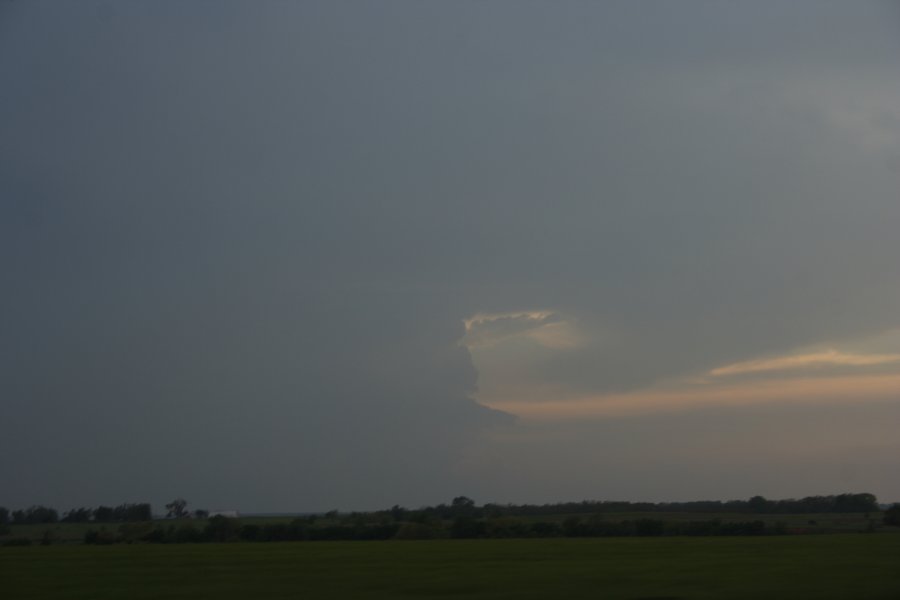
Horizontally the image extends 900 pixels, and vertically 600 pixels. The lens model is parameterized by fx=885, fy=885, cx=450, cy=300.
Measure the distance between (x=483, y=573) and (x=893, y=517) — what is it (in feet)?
77.0

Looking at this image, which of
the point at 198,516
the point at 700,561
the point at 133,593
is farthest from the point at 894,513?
the point at 198,516

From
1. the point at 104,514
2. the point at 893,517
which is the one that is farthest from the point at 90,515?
the point at 893,517

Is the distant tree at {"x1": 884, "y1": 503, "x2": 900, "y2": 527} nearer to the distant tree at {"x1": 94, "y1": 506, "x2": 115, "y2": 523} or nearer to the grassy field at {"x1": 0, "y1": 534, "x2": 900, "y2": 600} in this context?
the grassy field at {"x1": 0, "y1": 534, "x2": 900, "y2": 600}

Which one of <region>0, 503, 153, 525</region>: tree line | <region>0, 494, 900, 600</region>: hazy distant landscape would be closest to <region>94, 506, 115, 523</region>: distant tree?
<region>0, 503, 153, 525</region>: tree line

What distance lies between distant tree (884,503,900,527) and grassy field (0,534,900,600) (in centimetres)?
1104

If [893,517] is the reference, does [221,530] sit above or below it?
below

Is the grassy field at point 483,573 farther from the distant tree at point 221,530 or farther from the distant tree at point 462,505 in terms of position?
the distant tree at point 462,505

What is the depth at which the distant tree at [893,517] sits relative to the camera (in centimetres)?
3281

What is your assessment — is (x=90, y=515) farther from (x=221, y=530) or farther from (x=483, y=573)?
(x=483, y=573)

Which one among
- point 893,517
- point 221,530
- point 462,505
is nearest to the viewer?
point 893,517

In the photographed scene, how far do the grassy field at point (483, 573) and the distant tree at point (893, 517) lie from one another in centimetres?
1104

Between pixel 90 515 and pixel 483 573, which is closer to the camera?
pixel 483 573

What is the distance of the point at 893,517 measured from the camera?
109ft

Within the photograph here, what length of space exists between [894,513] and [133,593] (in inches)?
1159
